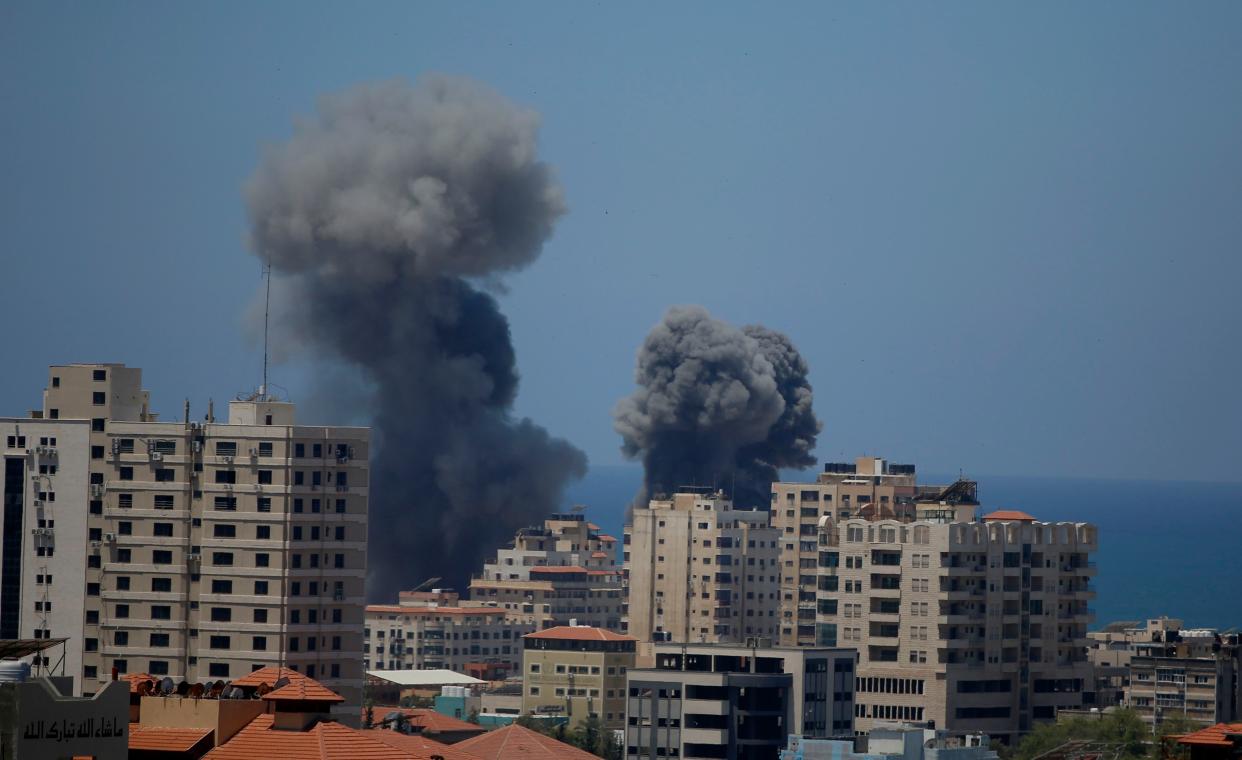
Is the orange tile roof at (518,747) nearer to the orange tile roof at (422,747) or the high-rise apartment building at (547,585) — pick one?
the orange tile roof at (422,747)

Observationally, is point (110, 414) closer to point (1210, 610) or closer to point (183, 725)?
point (183, 725)

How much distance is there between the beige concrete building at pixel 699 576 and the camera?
429ft

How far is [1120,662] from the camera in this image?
105500 millimetres

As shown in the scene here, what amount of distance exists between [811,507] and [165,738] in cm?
11353

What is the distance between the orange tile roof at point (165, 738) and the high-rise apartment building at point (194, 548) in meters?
43.3

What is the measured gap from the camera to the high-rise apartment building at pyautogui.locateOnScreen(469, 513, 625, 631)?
141875 millimetres

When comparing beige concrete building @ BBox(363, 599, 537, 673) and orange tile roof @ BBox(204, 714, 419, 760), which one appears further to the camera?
beige concrete building @ BBox(363, 599, 537, 673)

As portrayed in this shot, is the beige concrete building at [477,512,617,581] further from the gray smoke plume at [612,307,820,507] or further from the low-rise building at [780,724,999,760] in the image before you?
the low-rise building at [780,724,999,760]

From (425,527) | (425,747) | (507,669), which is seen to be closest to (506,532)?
(425,527)

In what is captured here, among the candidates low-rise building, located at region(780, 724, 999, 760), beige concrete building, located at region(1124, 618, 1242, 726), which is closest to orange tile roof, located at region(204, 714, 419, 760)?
low-rise building, located at region(780, 724, 999, 760)

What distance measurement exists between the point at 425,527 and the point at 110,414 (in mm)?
59589

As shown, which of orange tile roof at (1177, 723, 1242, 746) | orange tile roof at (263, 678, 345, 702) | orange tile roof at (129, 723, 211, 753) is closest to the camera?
orange tile roof at (129, 723, 211, 753)

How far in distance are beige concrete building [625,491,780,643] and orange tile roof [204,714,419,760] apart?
95539 millimetres

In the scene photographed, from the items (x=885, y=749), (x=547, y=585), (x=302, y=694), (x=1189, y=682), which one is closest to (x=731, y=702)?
(x=1189, y=682)
